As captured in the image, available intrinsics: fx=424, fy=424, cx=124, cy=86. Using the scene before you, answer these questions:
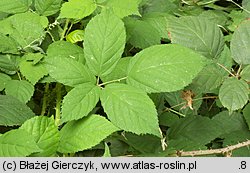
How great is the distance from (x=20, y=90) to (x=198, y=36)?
509mm

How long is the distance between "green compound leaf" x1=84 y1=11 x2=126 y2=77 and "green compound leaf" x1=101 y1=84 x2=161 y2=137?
0.28ft

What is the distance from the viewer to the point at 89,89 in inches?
39.9

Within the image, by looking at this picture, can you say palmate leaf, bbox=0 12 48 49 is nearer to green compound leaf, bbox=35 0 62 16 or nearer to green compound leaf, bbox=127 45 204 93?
green compound leaf, bbox=35 0 62 16

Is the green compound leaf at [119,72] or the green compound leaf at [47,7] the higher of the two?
the green compound leaf at [47,7]

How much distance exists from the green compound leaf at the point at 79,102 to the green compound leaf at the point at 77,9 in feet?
1.03

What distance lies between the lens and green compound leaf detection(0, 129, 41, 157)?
92 centimetres

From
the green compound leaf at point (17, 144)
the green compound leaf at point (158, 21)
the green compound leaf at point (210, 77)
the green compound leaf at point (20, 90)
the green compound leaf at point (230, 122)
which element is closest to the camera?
the green compound leaf at point (17, 144)

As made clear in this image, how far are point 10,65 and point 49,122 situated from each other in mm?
318

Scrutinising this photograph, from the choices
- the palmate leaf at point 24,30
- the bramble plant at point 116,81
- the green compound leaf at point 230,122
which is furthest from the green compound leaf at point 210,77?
the palmate leaf at point 24,30

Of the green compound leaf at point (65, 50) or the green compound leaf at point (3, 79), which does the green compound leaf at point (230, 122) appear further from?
the green compound leaf at point (3, 79)

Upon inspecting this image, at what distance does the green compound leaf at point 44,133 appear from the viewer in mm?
997

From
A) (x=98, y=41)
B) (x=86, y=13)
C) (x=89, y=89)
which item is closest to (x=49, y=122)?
(x=89, y=89)

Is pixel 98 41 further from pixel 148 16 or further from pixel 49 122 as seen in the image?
pixel 148 16

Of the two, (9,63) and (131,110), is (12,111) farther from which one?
(131,110)
